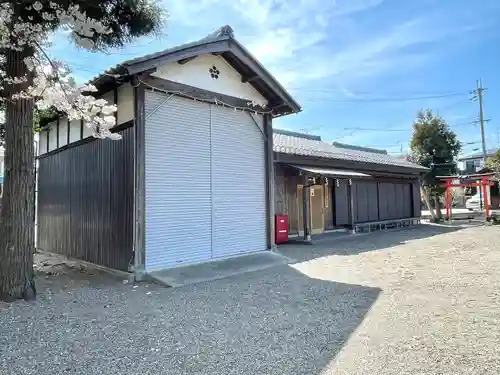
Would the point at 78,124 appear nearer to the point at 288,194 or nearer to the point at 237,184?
the point at 237,184

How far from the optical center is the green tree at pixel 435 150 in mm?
19953

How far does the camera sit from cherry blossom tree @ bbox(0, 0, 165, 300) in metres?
5.07

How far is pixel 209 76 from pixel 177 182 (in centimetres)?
256

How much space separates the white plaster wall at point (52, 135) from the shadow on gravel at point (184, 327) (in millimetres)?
5158

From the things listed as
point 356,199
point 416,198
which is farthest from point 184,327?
point 416,198

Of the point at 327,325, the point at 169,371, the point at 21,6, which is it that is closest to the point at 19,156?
the point at 21,6

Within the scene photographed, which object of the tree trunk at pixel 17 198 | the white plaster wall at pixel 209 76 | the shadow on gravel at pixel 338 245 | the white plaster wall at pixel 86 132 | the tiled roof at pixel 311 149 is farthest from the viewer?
the tiled roof at pixel 311 149

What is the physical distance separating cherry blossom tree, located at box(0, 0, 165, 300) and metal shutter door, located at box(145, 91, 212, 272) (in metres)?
1.60

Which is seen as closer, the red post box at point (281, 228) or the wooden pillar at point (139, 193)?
the wooden pillar at point (139, 193)

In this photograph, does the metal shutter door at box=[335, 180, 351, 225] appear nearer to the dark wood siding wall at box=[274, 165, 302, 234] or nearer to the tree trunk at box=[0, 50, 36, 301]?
the dark wood siding wall at box=[274, 165, 302, 234]

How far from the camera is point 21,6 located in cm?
456

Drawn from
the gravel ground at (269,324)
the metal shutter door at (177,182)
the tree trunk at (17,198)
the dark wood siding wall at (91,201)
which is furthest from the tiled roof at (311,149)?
the tree trunk at (17,198)

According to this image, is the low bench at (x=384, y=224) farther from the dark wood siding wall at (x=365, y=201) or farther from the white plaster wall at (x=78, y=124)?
the white plaster wall at (x=78, y=124)

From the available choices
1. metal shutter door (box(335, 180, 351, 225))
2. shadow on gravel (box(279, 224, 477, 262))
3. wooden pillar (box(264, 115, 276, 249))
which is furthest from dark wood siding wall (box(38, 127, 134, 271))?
metal shutter door (box(335, 180, 351, 225))
